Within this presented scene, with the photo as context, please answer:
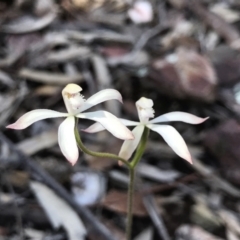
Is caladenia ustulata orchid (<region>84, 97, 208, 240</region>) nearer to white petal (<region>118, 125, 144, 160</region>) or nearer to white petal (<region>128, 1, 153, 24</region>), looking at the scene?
white petal (<region>118, 125, 144, 160</region>)

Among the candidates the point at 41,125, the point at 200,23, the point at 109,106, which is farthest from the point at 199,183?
the point at 200,23

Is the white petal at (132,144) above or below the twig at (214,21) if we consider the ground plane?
above

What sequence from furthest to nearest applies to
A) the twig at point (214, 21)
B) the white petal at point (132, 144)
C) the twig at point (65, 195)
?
the twig at point (214, 21), the twig at point (65, 195), the white petal at point (132, 144)

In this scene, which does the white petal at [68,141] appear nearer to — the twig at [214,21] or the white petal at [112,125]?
the white petal at [112,125]

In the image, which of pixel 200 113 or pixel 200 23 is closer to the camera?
pixel 200 113

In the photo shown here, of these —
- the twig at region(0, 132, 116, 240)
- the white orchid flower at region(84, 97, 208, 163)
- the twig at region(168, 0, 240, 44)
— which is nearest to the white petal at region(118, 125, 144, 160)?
the white orchid flower at region(84, 97, 208, 163)

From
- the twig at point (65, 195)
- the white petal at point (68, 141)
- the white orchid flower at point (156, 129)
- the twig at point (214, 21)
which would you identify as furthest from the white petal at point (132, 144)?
the twig at point (214, 21)

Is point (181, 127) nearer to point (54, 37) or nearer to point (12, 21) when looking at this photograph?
point (54, 37)

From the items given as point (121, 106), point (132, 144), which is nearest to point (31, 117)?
point (132, 144)

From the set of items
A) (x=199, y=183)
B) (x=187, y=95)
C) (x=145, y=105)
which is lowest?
(x=199, y=183)
